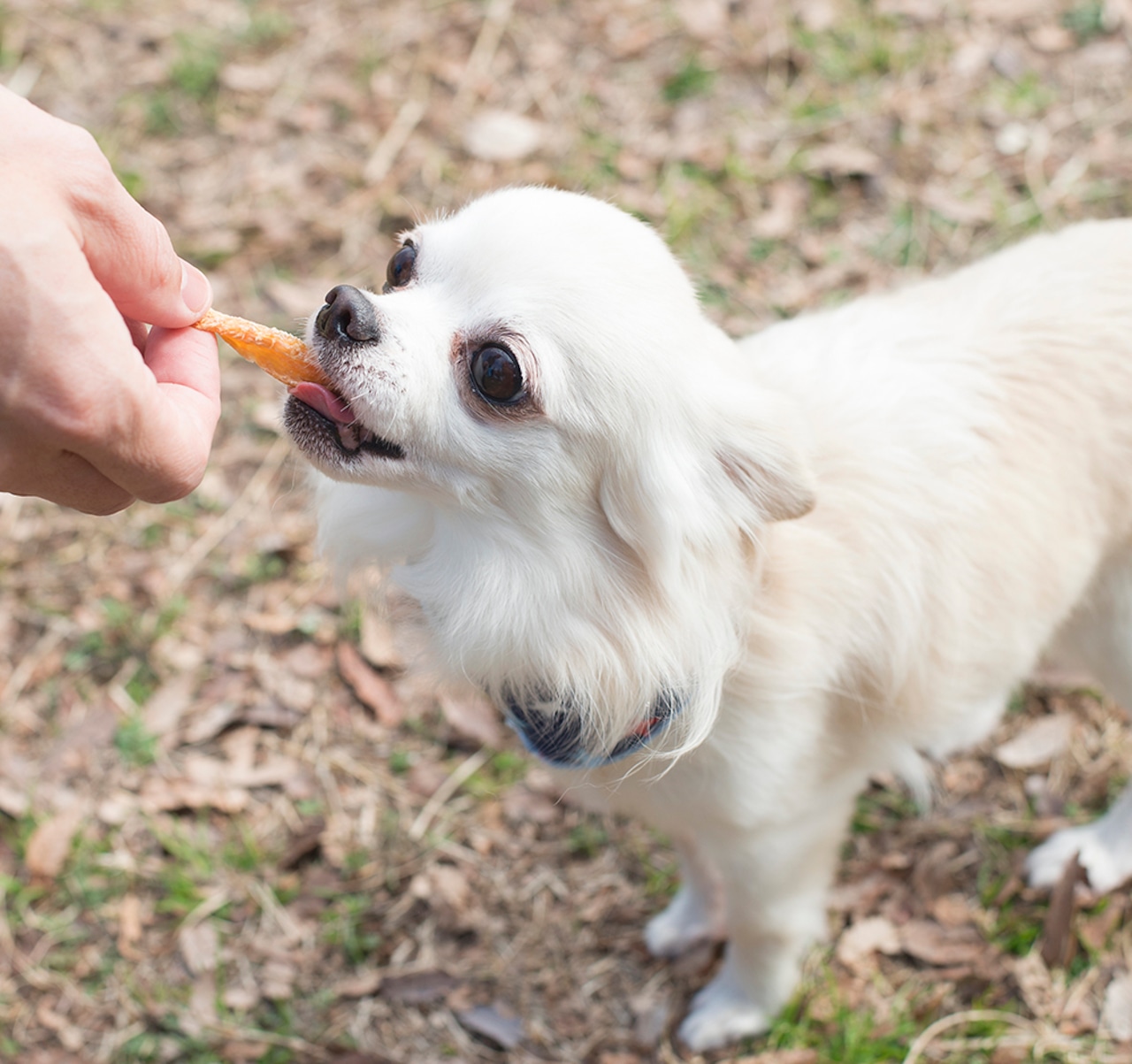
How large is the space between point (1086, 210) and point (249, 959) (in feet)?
13.9

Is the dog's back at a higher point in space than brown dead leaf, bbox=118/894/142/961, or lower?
higher

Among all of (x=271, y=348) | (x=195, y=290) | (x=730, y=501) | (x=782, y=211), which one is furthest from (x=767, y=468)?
(x=782, y=211)

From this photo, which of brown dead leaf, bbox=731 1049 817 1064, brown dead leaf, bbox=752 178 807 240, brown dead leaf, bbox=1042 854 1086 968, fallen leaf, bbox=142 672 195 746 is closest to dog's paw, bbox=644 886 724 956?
brown dead leaf, bbox=731 1049 817 1064

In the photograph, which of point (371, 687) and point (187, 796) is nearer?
point (187, 796)

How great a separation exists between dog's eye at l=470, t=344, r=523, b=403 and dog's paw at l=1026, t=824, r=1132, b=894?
224 centimetres

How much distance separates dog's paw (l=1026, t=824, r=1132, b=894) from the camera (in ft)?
9.95

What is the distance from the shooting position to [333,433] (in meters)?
1.99

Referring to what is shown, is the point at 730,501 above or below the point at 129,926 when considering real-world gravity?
above

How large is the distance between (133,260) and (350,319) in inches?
14.8

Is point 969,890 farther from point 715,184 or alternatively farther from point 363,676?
point 715,184

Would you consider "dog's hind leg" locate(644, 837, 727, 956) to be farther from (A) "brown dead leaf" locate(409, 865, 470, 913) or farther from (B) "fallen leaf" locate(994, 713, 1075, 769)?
(B) "fallen leaf" locate(994, 713, 1075, 769)

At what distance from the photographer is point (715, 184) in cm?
466

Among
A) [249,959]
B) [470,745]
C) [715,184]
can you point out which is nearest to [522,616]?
[470,745]

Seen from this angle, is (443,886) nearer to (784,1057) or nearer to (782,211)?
(784,1057)
